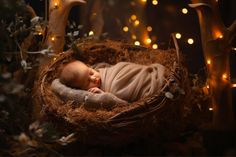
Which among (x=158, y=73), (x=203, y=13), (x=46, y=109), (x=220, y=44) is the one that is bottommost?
(x=46, y=109)

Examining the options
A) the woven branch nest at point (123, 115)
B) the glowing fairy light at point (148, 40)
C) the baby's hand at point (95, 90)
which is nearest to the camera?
the woven branch nest at point (123, 115)

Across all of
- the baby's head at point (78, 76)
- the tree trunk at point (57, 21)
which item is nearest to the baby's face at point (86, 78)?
the baby's head at point (78, 76)

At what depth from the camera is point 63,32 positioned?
180 cm

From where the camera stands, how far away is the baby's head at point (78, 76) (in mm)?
1658

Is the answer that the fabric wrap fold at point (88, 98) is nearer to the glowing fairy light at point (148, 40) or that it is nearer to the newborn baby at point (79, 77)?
the newborn baby at point (79, 77)

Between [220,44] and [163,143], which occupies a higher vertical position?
[220,44]

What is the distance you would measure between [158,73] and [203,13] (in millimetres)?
308

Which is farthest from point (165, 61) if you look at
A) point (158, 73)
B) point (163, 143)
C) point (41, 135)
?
point (41, 135)

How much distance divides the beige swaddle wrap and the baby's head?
0.04 metres

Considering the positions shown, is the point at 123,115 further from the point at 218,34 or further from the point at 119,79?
the point at 218,34

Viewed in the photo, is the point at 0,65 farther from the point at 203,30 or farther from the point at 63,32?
the point at 203,30

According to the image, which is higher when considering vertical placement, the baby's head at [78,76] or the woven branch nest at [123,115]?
the baby's head at [78,76]

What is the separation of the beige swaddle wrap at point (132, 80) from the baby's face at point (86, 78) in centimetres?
3

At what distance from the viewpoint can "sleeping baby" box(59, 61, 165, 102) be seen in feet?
5.04
